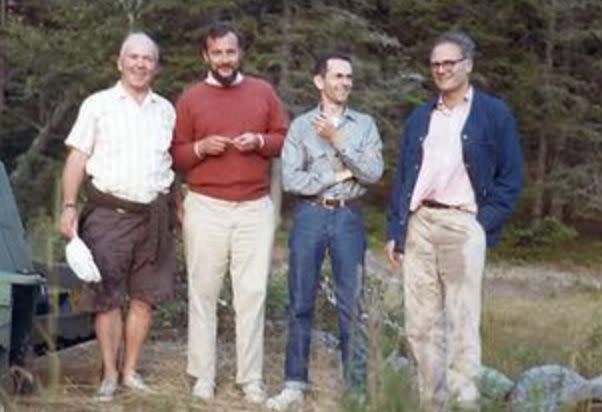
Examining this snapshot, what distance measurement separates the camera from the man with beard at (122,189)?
6.47 meters

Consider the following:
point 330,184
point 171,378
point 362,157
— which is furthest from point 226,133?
point 171,378

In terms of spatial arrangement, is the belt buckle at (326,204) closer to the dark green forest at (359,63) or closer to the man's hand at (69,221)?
the man's hand at (69,221)

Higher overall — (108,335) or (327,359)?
(108,335)

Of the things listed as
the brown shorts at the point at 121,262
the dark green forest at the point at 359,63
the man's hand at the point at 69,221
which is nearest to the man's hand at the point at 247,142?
the brown shorts at the point at 121,262

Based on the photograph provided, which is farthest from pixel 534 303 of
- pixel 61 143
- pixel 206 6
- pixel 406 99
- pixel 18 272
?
pixel 18 272

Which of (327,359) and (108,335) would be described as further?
(327,359)

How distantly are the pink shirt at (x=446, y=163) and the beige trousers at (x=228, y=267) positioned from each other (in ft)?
3.04

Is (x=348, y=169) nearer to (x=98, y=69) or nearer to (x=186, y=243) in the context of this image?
(x=186, y=243)

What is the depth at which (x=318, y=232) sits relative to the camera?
645cm

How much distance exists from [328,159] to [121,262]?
1.06m

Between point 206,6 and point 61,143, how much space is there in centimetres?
400

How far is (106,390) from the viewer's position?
6.58 m

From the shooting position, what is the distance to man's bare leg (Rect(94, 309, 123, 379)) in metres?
6.64

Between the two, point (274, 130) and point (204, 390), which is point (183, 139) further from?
point (204, 390)
